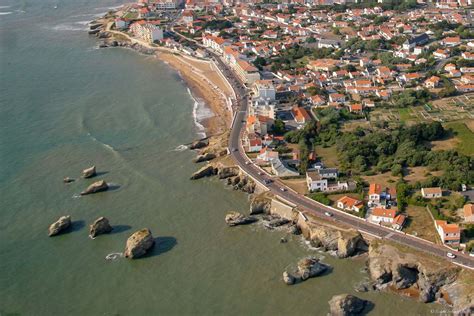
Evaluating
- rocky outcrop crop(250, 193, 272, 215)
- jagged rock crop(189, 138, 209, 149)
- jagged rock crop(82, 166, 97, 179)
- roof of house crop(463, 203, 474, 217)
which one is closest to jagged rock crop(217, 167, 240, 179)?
rocky outcrop crop(250, 193, 272, 215)

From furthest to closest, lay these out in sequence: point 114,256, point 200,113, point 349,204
Result: 1. point 200,113
2. point 349,204
3. point 114,256

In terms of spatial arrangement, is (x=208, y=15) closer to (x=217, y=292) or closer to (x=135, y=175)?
(x=135, y=175)

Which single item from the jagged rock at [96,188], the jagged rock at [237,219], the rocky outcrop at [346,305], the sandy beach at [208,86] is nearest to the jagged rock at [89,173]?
the jagged rock at [96,188]

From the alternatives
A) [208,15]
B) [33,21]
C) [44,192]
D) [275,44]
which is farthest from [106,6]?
[44,192]

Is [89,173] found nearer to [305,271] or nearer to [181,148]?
[181,148]

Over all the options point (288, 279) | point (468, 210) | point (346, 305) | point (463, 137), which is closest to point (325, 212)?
point (288, 279)

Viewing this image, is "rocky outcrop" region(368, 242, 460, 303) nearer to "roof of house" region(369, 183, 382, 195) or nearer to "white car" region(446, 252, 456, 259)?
"white car" region(446, 252, 456, 259)

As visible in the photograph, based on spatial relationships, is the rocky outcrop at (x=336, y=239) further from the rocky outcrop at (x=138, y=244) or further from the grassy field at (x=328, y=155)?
the rocky outcrop at (x=138, y=244)
